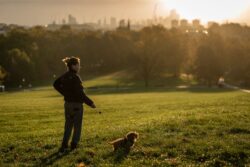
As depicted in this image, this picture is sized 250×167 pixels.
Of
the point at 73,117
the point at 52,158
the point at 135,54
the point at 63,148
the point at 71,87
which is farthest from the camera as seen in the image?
the point at 135,54

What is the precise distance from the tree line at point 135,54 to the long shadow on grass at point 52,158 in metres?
75.8

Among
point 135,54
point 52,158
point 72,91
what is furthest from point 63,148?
point 135,54

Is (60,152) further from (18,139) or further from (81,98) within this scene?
(18,139)

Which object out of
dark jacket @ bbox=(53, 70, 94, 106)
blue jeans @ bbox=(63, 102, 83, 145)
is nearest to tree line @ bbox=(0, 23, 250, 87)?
blue jeans @ bbox=(63, 102, 83, 145)

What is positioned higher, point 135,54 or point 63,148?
point 135,54

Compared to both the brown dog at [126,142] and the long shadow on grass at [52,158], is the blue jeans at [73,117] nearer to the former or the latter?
the long shadow on grass at [52,158]

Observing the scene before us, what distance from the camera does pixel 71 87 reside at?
13.0 m

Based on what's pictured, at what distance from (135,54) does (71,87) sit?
3723 inches

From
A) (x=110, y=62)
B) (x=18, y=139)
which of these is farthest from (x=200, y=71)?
(x=18, y=139)

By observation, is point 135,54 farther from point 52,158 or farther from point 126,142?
point 52,158

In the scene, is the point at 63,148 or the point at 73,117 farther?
the point at 63,148

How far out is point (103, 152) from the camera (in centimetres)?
1305

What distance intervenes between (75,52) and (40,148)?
131 metres

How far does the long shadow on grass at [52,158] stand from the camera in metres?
12.2
